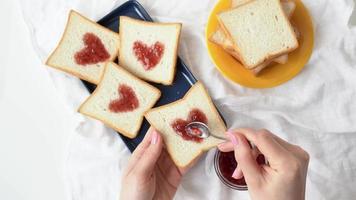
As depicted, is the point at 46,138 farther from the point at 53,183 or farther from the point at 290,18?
the point at 290,18

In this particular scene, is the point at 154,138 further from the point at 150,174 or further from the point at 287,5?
the point at 287,5

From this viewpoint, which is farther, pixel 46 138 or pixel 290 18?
pixel 46 138

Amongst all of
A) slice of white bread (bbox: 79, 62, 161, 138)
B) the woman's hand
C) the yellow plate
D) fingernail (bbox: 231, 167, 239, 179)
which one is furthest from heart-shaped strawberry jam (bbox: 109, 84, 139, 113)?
fingernail (bbox: 231, 167, 239, 179)

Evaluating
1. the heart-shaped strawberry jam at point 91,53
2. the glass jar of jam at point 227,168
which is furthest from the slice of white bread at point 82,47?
the glass jar of jam at point 227,168

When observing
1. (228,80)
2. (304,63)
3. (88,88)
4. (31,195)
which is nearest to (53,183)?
(31,195)

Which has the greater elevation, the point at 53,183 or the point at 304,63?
the point at 304,63

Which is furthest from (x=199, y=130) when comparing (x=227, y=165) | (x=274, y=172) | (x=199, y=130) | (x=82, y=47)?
(x=82, y=47)

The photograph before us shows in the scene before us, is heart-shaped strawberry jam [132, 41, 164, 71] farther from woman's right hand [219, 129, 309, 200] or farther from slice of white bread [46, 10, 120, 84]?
woman's right hand [219, 129, 309, 200]
